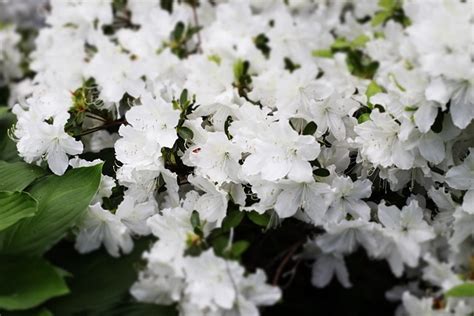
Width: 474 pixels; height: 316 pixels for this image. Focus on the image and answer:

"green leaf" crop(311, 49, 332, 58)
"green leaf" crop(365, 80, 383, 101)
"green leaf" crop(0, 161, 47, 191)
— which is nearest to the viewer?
"green leaf" crop(0, 161, 47, 191)

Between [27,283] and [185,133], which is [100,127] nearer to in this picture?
[185,133]

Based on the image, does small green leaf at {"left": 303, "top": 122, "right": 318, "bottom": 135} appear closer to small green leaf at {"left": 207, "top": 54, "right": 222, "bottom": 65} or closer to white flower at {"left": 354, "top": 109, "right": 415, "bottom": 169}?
white flower at {"left": 354, "top": 109, "right": 415, "bottom": 169}

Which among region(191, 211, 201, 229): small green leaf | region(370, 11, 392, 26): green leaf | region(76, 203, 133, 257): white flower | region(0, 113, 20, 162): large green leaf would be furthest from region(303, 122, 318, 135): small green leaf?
region(370, 11, 392, 26): green leaf

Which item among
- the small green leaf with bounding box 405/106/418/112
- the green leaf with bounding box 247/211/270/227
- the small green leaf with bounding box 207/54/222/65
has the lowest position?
the small green leaf with bounding box 207/54/222/65

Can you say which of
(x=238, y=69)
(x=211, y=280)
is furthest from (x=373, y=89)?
(x=211, y=280)

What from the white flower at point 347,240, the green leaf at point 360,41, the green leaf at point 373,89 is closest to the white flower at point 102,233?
the white flower at point 347,240
